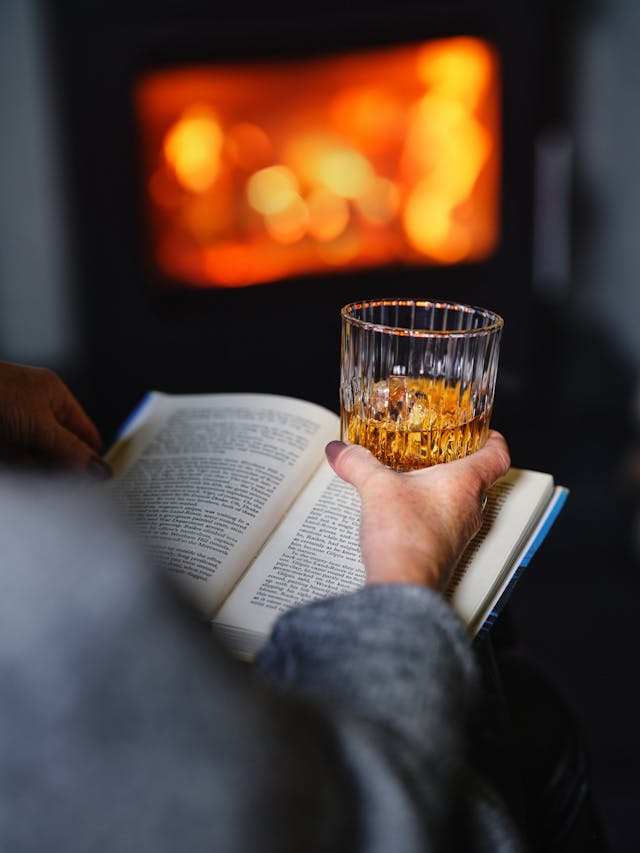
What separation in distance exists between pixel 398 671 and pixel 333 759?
0.32 ft

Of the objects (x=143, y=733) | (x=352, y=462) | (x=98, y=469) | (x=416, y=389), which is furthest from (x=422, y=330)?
(x=143, y=733)

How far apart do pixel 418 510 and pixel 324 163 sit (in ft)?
5.56

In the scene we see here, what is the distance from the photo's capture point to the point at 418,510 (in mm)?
686

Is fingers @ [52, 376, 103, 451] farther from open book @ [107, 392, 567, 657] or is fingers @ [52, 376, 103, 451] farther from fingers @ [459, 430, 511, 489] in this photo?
fingers @ [459, 430, 511, 489]

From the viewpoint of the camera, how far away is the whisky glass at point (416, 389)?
0.84m

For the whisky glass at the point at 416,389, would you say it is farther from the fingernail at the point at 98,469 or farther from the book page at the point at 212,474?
the fingernail at the point at 98,469

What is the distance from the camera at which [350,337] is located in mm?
868

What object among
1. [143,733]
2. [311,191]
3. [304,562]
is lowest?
[304,562]

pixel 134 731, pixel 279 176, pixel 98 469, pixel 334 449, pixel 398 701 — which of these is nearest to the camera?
pixel 134 731

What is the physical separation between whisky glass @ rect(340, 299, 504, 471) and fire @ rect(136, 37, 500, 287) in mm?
1358

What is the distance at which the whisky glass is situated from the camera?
33.1 inches

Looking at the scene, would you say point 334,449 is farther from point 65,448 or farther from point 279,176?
point 279,176

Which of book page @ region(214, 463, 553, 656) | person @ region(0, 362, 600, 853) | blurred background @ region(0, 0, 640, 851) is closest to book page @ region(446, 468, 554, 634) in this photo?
book page @ region(214, 463, 553, 656)

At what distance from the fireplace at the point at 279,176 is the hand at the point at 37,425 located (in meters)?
1.26
